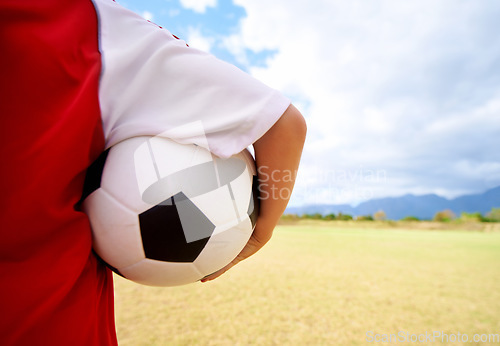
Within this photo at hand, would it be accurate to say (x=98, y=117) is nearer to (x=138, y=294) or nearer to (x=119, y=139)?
(x=119, y=139)

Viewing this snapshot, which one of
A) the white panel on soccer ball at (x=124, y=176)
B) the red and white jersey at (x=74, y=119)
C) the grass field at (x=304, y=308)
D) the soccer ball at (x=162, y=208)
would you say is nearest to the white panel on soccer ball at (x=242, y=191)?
the soccer ball at (x=162, y=208)

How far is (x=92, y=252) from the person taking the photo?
2.31 ft

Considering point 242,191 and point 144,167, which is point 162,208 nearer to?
point 144,167

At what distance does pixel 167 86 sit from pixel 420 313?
333 cm

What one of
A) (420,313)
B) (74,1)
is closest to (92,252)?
(74,1)

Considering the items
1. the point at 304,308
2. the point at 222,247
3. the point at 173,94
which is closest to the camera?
the point at 173,94

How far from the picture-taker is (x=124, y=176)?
689 mm

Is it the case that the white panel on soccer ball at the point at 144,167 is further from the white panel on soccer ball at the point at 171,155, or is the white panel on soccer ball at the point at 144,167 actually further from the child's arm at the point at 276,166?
the child's arm at the point at 276,166

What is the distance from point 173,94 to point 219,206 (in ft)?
1.04

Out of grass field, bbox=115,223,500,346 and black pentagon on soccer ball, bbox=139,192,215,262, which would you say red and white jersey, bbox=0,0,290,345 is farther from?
grass field, bbox=115,223,500,346

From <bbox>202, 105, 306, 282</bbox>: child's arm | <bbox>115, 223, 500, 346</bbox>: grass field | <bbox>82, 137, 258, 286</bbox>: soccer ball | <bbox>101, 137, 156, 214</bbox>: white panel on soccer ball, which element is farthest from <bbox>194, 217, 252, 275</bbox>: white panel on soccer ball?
<bbox>115, 223, 500, 346</bbox>: grass field

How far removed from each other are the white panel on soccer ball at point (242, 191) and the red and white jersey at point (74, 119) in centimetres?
13

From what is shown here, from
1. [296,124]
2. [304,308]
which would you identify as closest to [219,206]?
[296,124]

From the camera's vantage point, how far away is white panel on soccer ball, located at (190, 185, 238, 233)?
734mm
